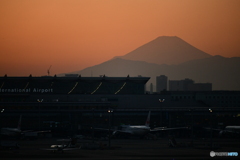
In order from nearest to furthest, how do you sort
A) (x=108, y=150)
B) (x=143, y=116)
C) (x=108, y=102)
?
(x=108, y=150)
(x=143, y=116)
(x=108, y=102)

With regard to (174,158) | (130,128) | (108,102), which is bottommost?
(174,158)

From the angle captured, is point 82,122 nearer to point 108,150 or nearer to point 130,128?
point 130,128

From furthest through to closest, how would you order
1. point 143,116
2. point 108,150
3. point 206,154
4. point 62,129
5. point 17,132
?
point 143,116, point 62,129, point 17,132, point 108,150, point 206,154

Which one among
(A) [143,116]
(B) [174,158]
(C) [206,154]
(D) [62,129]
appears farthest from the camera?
(A) [143,116]

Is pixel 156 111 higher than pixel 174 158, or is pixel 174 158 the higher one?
pixel 156 111

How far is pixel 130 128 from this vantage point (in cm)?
14112

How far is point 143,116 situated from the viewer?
177m

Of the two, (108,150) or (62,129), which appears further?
(62,129)

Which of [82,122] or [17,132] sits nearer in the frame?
[17,132]

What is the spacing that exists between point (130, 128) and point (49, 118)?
4750 centimetres

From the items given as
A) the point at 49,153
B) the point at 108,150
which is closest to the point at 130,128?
the point at 108,150

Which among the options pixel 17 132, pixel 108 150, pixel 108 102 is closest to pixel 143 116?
pixel 108 102

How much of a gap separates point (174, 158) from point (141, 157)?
5.94 metres

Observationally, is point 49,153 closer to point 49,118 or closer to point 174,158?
point 174,158
